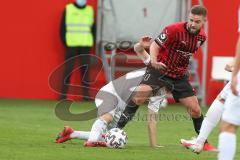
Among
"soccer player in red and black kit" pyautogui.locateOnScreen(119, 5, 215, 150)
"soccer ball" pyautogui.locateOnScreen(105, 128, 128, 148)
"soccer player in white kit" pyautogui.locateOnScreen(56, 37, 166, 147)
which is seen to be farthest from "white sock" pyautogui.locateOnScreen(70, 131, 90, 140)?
"soccer player in red and black kit" pyautogui.locateOnScreen(119, 5, 215, 150)

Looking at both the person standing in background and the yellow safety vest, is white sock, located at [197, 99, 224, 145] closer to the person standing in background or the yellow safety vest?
the person standing in background

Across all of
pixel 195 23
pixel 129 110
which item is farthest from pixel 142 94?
pixel 195 23

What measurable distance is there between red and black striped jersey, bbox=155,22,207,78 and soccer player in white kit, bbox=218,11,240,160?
2989 millimetres

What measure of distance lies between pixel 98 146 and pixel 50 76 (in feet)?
28.9

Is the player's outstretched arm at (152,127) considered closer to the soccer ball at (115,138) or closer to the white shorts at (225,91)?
the soccer ball at (115,138)

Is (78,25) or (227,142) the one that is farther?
(78,25)

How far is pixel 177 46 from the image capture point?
10.2 metres

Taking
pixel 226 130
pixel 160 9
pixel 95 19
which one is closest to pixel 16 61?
pixel 95 19

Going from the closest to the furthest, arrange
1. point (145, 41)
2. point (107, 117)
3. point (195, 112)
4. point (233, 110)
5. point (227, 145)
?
point (233, 110) → point (227, 145) → point (107, 117) → point (145, 41) → point (195, 112)

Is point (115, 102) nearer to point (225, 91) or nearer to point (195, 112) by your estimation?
point (195, 112)

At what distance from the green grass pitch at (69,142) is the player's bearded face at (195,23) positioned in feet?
5.00

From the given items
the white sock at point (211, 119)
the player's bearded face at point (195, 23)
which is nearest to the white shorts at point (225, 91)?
the white sock at point (211, 119)

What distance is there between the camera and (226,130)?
721 centimetres

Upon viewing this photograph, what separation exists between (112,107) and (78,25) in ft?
26.4
